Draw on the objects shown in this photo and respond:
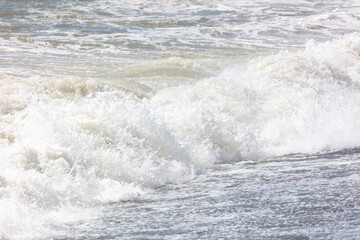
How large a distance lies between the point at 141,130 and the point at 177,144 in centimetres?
50

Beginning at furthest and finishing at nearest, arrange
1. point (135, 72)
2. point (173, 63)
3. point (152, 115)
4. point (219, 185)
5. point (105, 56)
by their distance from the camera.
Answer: point (105, 56) → point (173, 63) → point (135, 72) → point (152, 115) → point (219, 185)

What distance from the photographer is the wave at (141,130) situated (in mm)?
5777

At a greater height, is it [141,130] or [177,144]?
[141,130]

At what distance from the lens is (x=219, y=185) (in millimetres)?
6512

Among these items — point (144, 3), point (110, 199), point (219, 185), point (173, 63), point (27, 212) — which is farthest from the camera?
point (144, 3)

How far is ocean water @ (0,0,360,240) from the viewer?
5.14 metres

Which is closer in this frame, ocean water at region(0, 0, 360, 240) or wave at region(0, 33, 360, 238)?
ocean water at region(0, 0, 360, 240)

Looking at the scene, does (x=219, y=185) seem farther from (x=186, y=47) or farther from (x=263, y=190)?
(x=186, y=47)

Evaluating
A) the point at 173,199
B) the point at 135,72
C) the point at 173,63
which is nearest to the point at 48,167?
the point at 173,199

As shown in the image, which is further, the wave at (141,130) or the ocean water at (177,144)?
the wave at (141,130)

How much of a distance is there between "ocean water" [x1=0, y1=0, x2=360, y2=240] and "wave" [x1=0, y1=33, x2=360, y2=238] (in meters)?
0.02

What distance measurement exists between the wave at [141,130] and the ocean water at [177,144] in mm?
19

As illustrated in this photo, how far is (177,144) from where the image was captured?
7.76m

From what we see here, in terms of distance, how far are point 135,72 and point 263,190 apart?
7049 mm
